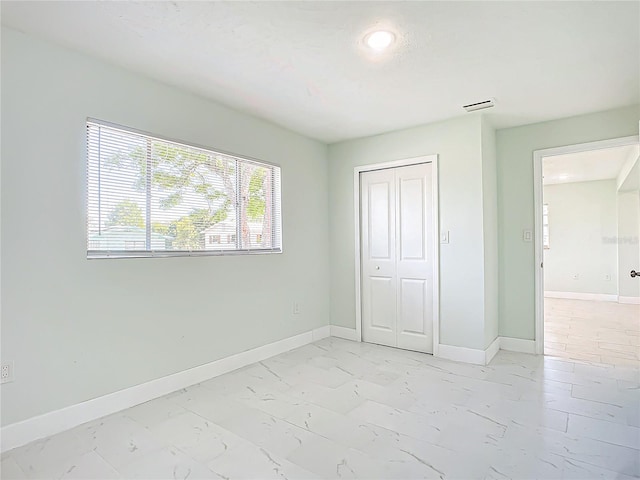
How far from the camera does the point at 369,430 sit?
2314 mm

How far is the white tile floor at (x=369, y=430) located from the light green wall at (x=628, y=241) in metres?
4.58

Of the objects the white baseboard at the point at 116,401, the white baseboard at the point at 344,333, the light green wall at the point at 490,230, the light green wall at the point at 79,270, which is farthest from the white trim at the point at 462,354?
the light green wall at the point at 79,270

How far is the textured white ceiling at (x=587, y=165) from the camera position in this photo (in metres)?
5.19

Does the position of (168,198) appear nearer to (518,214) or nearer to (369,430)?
(369,430)

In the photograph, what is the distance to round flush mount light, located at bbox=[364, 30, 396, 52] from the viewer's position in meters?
2.17

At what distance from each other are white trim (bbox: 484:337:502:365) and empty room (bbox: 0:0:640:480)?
0.14 feet

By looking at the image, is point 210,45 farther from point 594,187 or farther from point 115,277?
point 594,187

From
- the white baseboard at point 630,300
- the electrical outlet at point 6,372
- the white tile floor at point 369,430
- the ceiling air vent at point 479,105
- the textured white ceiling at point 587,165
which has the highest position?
the ceiling air vent at point 479,105

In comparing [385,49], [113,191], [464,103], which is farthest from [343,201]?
[113,191]

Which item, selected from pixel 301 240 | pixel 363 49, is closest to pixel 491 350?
pixel 301 240

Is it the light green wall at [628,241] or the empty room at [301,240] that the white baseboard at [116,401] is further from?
the light green wall at [628,241]

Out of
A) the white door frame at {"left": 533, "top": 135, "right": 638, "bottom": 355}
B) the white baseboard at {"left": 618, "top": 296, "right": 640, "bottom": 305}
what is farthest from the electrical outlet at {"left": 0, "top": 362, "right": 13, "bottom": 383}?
the white baseboard at {"left": 618, "top": 296, "right": 640, "bottom": 305}

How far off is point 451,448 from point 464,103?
8.98 ft

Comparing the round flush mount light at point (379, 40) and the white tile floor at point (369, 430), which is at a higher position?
the round flush mount light at point (379, 40)
